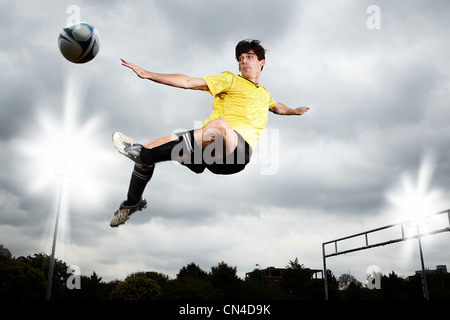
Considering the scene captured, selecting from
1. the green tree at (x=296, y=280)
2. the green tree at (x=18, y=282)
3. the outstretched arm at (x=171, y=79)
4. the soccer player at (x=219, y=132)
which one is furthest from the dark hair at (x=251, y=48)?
the green tree at (x=296, y=280)

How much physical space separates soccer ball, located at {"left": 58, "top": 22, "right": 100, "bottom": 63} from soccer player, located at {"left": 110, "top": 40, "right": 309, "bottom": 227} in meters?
1.15

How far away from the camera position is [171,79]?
3734 millimetres

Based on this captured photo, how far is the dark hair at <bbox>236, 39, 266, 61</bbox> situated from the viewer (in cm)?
496

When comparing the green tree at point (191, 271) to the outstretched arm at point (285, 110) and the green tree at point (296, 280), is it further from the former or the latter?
the outstretched arm at point (285, 110)

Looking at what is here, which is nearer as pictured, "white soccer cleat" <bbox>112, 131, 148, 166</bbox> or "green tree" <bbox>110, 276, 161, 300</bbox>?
"white soccer cleat" <bbox>112, 131, 148, 166</bbox>

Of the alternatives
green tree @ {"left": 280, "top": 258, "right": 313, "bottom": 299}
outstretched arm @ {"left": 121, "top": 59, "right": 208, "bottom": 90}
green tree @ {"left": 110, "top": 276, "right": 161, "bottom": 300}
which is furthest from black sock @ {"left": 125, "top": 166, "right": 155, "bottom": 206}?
green tree @ {"left": 280, "top": 258, "right": 313, "bottom": 299}

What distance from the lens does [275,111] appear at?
18.0ft

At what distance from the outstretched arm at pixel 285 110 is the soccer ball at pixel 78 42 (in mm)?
2611

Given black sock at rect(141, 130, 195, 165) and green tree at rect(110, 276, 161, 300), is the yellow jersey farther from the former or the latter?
green tree at rect(110, 276, 161, 300)

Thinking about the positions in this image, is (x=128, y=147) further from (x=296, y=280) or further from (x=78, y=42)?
(x=296, y=280)
